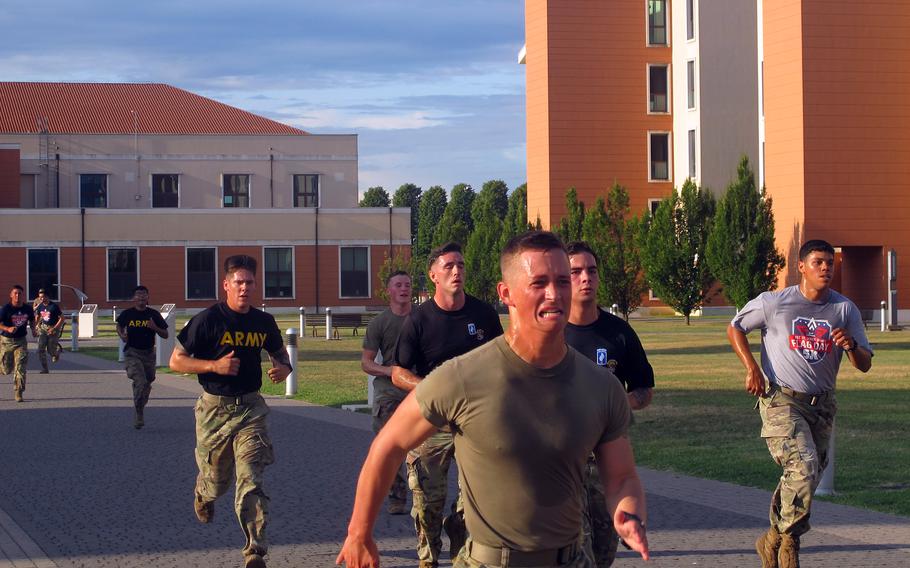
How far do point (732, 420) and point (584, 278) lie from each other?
10537mm

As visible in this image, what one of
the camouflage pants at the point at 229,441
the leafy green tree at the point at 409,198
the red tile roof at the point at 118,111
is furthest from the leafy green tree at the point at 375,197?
the camouflage pants at the point at 229,441

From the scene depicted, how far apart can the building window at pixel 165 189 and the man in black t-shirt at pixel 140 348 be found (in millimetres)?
66581

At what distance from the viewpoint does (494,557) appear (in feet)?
13.7

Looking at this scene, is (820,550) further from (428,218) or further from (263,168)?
(428,218)

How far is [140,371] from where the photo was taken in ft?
56.7

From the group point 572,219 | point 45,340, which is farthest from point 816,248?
point 572,219

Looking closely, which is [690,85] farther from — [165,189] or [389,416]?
[389,416]

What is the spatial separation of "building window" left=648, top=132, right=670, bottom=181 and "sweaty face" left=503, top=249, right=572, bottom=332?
61995 millimetres

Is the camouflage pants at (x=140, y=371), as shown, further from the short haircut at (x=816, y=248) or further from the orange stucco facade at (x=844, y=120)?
the orange stucco facade at (x=844, y=120)

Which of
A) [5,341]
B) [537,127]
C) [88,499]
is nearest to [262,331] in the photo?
[88,499]

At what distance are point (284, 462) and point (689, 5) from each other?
5425 centimetres

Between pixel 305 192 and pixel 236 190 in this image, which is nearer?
pixel 236 190

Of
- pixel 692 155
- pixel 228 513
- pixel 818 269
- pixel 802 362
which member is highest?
pixel 692 155

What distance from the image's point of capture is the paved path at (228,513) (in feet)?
28.7
